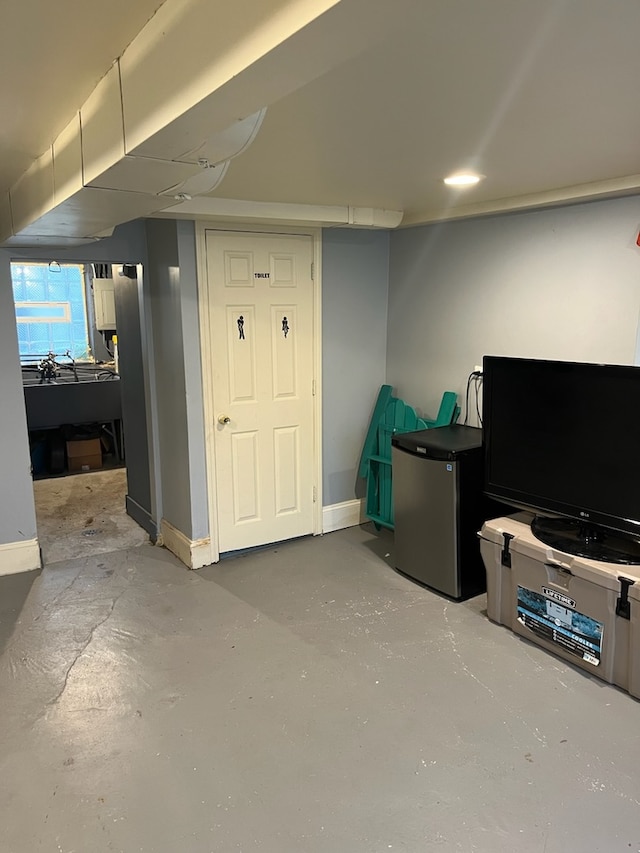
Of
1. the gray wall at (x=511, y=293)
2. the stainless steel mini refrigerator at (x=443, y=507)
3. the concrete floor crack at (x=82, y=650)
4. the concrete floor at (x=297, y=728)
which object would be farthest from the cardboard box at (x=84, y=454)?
the stainless steel mini refrigerator at (x=443, y=507)

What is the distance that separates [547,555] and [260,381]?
2.00m

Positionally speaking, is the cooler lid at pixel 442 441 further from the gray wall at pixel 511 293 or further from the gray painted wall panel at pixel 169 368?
the gray painted wall panel at pixel 169 368

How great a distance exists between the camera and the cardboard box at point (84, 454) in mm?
6133

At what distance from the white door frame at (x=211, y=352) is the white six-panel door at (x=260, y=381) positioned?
0.11 ft

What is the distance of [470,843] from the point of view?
6.04 feet

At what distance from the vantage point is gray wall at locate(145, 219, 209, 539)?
3.47m

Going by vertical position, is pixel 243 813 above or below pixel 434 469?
below

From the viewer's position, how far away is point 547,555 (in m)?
2.73

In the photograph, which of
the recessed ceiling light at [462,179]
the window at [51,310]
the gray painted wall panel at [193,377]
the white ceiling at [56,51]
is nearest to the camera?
the white ceiling at [56,51]

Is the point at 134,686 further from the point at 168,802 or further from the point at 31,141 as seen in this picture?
the point at 31,141

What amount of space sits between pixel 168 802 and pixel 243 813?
0.86ft

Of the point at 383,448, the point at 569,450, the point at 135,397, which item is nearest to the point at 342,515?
the point at 383,448

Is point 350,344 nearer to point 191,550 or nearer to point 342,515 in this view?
point 342,515

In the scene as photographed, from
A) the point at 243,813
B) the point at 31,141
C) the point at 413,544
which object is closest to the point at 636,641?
the point at 413,544
